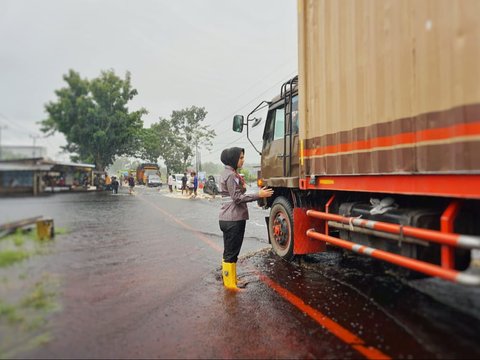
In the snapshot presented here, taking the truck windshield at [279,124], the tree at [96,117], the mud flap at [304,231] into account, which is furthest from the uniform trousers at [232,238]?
the truck windshield at [279,124]

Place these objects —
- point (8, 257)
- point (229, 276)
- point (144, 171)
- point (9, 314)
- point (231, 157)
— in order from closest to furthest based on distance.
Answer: point (8, 257) → point (9, 314) → point (229, 276) → point (231, 157) → point (144, 171)

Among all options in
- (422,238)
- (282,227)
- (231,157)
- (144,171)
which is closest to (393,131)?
(422,238)

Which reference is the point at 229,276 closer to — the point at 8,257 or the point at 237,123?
the point at 8,257

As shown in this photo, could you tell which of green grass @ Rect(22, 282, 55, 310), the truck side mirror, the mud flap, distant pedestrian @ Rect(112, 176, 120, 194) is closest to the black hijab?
the mud flap

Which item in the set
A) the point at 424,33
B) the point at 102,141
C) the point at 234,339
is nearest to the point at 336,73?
the point at 424,33

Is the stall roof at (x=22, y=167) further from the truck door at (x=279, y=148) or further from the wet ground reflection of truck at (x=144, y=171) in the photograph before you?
the truck door at (x=279, y=148)

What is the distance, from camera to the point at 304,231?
4.52 metres

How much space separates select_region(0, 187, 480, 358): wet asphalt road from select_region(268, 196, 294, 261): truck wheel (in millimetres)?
640

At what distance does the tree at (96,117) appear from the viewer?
2.18 meters

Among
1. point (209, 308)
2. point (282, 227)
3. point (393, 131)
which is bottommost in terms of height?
point (209, 308)

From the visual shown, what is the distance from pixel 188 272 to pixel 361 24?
3455mm

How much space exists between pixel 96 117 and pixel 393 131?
234 cm

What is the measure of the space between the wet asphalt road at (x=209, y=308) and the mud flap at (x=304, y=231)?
353mm

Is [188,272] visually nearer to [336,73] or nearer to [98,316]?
[98,316]
